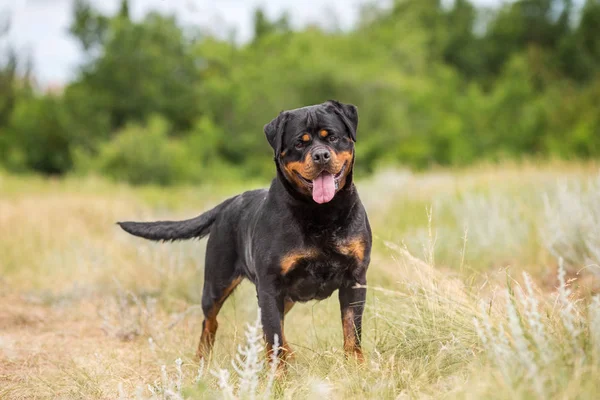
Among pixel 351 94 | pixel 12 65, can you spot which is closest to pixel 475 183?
pixel 351 94

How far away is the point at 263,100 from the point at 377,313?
28.6 m

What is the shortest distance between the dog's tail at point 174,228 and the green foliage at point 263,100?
22020 millimetres

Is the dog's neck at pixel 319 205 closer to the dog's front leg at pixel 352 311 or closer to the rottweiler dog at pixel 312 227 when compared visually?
the rottweiler dog at pixel 312 227

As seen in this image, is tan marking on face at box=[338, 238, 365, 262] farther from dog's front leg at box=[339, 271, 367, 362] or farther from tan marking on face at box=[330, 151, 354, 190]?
tan marking on face at box=[330, 151, 354, 190]

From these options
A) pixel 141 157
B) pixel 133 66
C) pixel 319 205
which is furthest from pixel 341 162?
pixel 133 66

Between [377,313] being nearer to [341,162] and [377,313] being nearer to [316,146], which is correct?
[341,162]

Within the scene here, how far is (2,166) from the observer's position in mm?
28812

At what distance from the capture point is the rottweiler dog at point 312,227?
3.87 metres

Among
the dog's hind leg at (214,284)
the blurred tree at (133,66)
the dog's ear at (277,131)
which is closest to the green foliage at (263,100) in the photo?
the blurred tree at (133,66)

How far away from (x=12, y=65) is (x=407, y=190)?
26034 mm

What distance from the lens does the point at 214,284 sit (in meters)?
4.75

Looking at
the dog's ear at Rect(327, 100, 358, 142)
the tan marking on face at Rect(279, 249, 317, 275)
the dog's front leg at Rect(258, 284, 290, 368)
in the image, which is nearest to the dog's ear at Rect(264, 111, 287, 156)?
the dog's ear at Rect(327, 100, 358, 142)

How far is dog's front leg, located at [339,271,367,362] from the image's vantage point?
Result: 3922mm

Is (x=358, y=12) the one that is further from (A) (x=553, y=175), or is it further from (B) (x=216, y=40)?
(A) (x=553, y=175)
